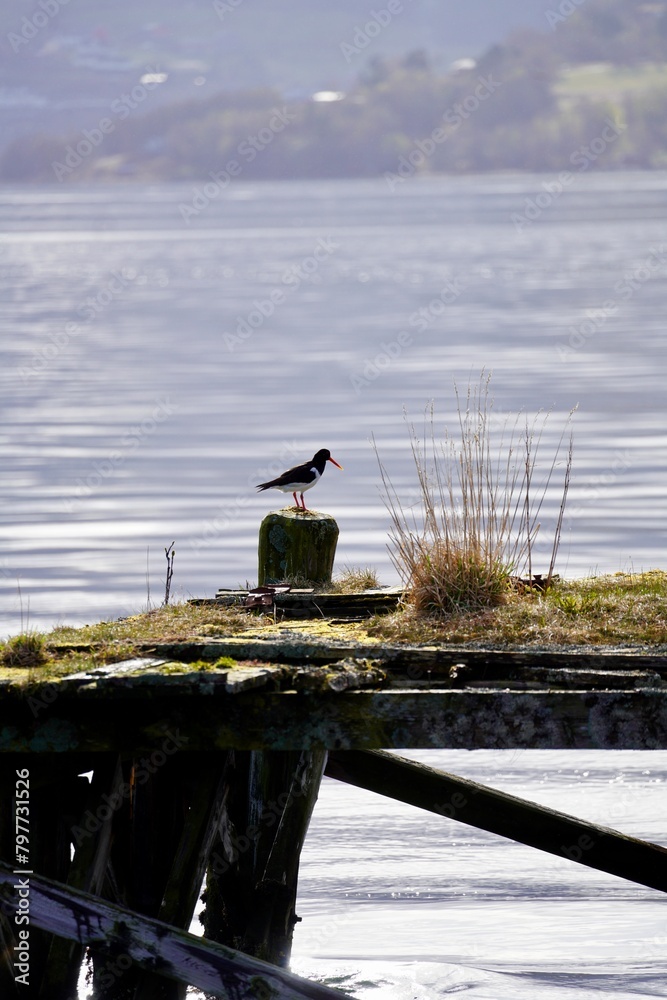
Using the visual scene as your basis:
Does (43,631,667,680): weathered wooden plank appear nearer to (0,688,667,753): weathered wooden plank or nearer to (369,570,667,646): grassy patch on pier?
(369,570,667,646): grassy patch on pier

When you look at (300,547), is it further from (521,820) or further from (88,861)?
(88,861)

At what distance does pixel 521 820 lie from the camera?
899 centimetres

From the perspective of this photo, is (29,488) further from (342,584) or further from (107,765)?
(107,765)

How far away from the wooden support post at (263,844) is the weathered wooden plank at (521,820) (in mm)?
422

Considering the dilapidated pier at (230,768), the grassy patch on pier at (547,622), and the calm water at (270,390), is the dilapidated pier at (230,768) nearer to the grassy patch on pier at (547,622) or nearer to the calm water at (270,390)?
the grassy patch on pier at (547,622)

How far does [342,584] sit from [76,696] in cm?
349

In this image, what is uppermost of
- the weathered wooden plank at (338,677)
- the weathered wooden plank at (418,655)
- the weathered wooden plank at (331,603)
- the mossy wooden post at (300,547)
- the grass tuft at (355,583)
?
the mossy wooden post at (300,547)

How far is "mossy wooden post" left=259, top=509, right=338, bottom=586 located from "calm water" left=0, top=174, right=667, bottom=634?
628 cm

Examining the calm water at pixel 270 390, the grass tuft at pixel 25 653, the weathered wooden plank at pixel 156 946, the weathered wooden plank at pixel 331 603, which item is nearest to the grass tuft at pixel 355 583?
the weathered wooden plank at pixel 331 603

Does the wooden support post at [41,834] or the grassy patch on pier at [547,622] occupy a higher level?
the grassy patch on pier at [547,622]

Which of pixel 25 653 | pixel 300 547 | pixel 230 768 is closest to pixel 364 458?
pixel 300 547

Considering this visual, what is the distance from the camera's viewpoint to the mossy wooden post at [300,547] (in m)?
10.9

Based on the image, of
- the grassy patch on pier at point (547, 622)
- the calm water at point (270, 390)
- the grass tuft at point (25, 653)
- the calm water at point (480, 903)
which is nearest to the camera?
the grass tuft at point (25, 653)

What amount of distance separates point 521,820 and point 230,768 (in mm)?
1817
